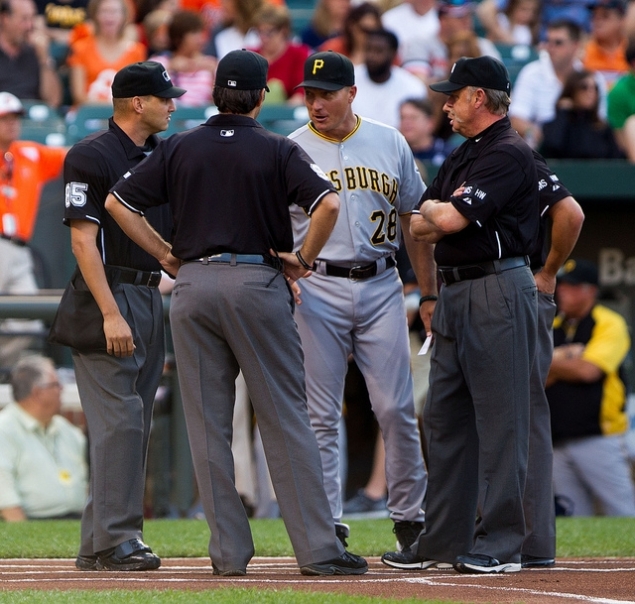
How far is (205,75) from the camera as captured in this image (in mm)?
11414

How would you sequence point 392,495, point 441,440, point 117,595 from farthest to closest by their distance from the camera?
point 392,495
point 441,440
point 117,595

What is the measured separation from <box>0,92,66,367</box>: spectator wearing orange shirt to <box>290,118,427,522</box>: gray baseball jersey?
3.84m

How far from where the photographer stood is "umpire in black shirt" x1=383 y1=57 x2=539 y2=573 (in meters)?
5.09

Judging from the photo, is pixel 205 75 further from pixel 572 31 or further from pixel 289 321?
pixel 289 321

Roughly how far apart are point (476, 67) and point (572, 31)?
6957 millimetres

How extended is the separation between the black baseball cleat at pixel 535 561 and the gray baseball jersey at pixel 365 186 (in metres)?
1.51

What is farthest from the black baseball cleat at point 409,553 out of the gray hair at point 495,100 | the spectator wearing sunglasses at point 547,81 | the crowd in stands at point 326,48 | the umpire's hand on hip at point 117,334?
the spectator wearing sunglasses at point 547,81

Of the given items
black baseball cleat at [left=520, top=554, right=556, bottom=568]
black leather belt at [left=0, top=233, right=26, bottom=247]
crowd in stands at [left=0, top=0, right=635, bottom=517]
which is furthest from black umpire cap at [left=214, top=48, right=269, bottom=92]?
crowd in stands at [left=0, top=0, right=635, bottom=517]

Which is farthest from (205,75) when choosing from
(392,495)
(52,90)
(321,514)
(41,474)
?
(321,514)

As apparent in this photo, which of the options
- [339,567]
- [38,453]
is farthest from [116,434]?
[38,453]

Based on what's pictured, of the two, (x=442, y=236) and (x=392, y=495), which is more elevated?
(x=442, y=236)

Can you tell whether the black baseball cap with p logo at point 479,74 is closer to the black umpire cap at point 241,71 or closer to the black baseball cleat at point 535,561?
the black umpire cap at point 241,71

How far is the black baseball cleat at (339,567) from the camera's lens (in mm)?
4891

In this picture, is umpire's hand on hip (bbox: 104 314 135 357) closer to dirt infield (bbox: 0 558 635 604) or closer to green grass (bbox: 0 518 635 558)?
dirt infield (bbox: 0 558 635 604)
